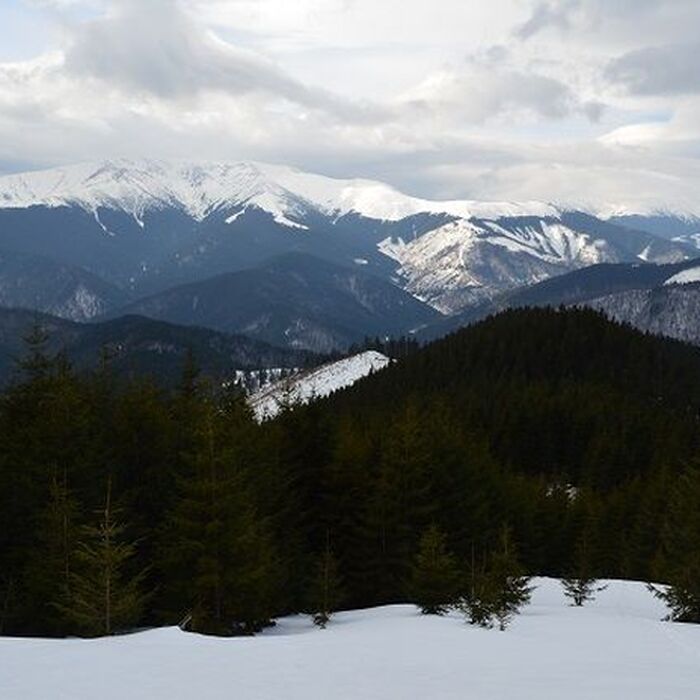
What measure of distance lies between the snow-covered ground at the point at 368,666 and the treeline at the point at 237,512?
7.09 metres

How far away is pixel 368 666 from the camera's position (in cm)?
1608

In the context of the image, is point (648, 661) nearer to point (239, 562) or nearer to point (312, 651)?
point (312, 651)

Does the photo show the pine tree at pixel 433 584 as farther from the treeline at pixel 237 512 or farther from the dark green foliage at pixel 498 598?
the treeline at pixel 237 512

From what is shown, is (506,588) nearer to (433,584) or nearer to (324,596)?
(433,584)

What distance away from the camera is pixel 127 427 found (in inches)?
1506

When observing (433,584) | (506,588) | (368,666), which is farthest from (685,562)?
(368,666)

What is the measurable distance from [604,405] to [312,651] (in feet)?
371

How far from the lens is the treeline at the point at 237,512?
28641mm

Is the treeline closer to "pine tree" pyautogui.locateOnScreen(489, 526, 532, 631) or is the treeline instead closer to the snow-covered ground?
"pine tree" pyautogui.locateOnScreen(489, 526, 532, 631)

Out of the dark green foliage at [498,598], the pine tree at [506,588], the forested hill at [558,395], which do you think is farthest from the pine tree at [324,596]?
the forested hill at [558,395]

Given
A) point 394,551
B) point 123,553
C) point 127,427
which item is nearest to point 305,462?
point 394,551

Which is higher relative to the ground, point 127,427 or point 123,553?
point 127,427

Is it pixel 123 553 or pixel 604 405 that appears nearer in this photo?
pixel 123 553

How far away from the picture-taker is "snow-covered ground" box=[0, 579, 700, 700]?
544 inches
